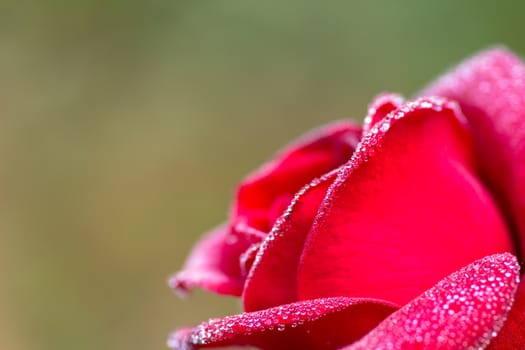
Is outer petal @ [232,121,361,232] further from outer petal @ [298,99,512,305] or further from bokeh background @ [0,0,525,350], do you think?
bokeh background @ [0,0,525,350]

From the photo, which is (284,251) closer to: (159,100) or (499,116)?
(499,116)

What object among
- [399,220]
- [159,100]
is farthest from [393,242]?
[159,100]

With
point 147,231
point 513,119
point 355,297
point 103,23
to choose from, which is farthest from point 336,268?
point 103,23

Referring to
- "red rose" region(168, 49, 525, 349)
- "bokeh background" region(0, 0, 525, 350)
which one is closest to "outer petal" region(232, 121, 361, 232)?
"red rose" region(168, 49, 525, 349)

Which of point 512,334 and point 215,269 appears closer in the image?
point 512,334

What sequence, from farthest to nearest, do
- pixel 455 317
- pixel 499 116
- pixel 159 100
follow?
pixel 159 100, pixel 499 116, pixel 455 317

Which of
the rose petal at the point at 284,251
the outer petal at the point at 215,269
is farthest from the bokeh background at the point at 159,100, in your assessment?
the rose petal at the point at 284,251
